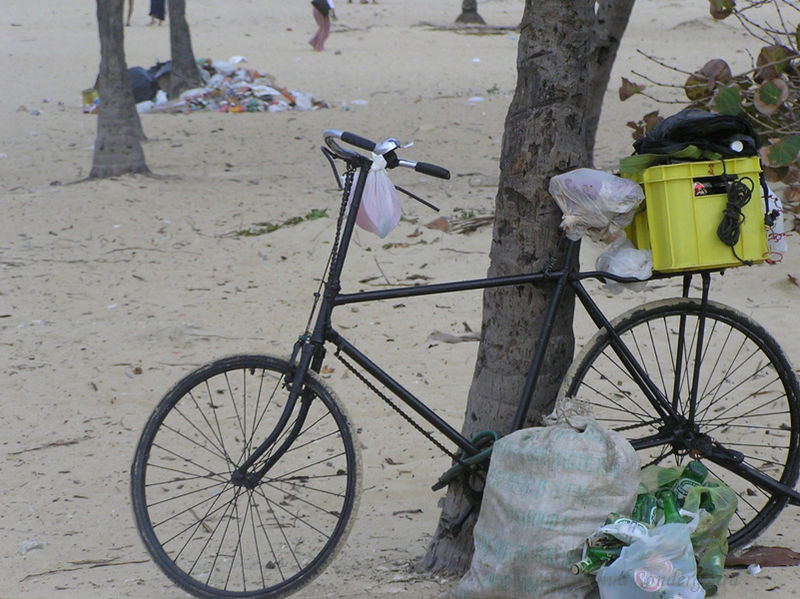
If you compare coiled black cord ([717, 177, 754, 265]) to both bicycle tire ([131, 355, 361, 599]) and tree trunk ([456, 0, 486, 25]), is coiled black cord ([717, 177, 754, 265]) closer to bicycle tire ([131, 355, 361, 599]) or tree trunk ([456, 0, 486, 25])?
bicycle tire ([131, 355, 361, 599])

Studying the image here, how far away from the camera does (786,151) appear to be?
4.41 m

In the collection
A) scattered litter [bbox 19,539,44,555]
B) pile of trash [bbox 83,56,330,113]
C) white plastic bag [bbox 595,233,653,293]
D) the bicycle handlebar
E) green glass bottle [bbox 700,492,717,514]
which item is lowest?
scattered litter [bbox 19,539,44,555]

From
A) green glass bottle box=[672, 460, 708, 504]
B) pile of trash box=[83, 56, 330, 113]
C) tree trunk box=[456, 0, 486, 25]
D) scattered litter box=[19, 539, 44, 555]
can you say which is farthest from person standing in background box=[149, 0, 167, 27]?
green glass bottle box=[672, 460, 708, 504]

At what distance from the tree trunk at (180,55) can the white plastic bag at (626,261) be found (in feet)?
40.9

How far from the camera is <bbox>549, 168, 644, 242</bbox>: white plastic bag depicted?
291 cm

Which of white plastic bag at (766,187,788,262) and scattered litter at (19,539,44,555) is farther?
scattered litter at (19,539,44,555)

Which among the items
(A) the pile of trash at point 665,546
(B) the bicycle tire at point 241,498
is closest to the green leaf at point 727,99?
(A) the pile of trash at point 665,546

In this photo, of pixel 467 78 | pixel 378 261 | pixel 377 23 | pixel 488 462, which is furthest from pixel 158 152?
pixel 377 23

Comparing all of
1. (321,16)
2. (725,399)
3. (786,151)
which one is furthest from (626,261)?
(321,16)

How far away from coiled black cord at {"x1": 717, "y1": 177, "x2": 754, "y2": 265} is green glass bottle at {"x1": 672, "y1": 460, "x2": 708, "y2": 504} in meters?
0.71

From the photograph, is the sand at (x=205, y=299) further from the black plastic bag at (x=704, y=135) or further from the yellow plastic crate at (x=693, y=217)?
the black plastic bag at (x=704, y=135)

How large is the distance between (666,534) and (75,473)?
2.81 meters

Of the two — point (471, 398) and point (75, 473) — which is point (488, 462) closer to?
point (471, 398)

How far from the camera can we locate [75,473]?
439 centimetres
